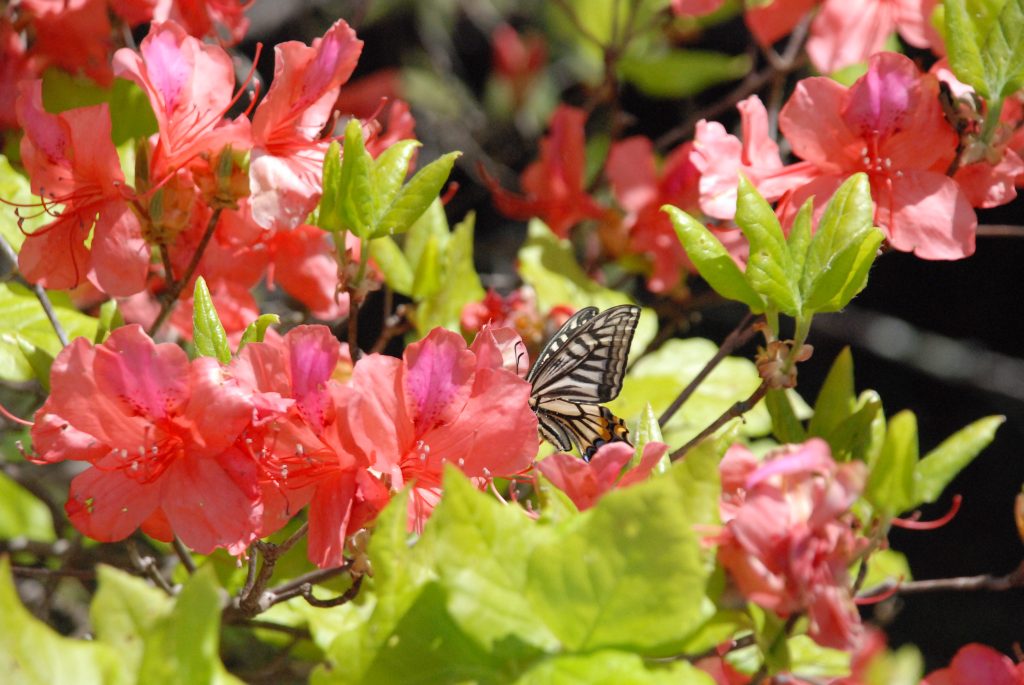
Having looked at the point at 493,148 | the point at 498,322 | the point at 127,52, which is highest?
the point at 127,52

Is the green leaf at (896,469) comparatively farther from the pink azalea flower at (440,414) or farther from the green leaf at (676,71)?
the green leaf at (676,71)

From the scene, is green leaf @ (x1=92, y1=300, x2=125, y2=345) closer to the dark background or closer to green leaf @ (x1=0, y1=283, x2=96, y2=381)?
green leaf @ (x1=0, y1=283, x2=96, y2=381)

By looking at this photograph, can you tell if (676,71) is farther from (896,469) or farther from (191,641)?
(191,641)

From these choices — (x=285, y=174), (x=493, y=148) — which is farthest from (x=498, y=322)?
(x=493, y=148)

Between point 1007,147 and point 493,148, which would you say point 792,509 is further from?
point 493,148

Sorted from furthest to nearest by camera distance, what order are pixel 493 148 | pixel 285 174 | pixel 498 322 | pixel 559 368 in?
1. pixel 493 148
2. pixel 498 322
3. pixel 559 368
4. pixel 285 174

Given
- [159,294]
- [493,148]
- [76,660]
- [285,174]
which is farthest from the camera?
[493,148]
